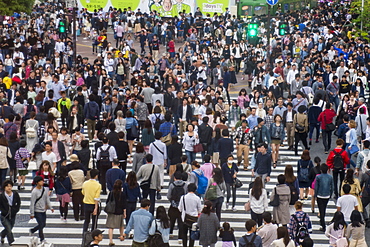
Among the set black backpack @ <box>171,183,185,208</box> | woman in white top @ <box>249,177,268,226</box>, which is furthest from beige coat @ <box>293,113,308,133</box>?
black backpack @ <box>171,183,185,208</box>

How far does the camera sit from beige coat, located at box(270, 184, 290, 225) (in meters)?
14.5

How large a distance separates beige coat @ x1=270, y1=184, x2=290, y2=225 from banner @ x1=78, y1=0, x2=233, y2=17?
3601 cm

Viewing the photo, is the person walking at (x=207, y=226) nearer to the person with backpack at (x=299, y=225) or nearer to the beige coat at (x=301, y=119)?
the person with backpack at (x=299, y=225)

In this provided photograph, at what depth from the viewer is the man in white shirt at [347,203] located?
14.4m

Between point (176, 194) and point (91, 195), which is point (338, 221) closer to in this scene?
point (176, 194)

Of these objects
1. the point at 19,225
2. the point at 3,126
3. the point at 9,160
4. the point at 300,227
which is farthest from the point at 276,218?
the point at 3,126

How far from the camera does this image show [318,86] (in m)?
23.7

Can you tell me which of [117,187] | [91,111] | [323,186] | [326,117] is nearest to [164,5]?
[91,111]

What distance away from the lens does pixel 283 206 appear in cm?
1453

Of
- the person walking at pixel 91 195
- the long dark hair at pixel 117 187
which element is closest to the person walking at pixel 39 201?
the person walking at pixel 91 195

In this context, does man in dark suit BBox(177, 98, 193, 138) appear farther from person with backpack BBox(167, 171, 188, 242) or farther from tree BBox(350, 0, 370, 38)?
tree BBox(350, 0, 370, 38)

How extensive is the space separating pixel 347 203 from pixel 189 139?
198 inches

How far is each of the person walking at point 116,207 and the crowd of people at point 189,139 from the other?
0.03m

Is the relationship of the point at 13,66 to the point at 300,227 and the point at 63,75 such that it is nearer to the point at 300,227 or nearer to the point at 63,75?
the point at 63,75
